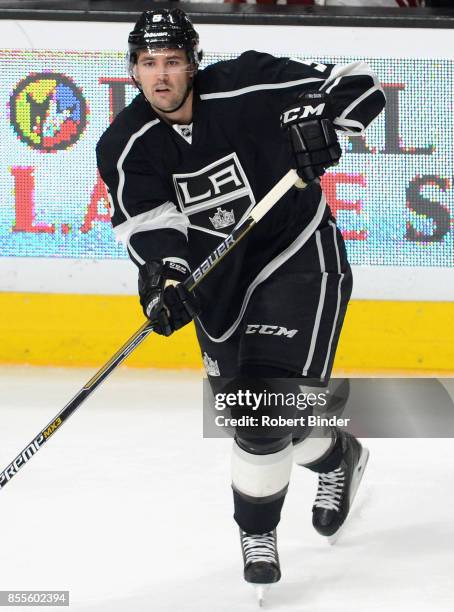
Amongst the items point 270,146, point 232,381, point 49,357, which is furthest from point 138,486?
point 49,357

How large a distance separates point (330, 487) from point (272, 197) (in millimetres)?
751

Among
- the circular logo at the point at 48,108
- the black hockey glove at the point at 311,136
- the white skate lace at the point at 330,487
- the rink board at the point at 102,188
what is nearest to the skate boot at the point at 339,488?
the white skate lace at the point at 330,487

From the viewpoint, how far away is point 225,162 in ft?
7.97

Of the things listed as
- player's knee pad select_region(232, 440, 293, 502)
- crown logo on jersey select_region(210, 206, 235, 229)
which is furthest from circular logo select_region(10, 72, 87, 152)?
player's knee pad select_region(232, 440, 293, 502)

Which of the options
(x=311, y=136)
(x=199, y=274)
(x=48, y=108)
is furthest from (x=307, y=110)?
(x=48, y=108)

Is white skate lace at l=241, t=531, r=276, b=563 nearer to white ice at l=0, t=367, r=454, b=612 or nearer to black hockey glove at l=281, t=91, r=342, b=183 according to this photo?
white ice at l=0, t=367, r=454, b=612

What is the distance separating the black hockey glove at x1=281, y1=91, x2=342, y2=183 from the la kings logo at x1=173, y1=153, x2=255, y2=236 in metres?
0.14

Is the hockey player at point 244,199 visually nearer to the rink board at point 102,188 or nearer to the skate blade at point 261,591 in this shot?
the skate blade at point 261,591

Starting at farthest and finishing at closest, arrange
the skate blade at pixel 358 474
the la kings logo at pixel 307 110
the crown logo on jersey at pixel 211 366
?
the skate blade at pixel 358 474 < the crown logo on jersey at pixel 211 366 < the la kings logo at pixel 307 110

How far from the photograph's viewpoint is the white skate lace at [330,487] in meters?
2.70

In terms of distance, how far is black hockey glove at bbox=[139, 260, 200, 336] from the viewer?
2295 mm

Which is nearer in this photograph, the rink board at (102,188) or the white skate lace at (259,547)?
the white skate lace at (259,547)

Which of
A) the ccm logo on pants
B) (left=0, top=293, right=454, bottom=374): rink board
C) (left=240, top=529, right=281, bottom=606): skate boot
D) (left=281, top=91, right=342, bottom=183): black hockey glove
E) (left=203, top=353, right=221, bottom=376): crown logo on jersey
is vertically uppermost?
(left=281, top=91, right=342, bottom=183): black hockey glove

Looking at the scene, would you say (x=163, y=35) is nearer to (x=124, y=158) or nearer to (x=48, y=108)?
(x=124, y=158)
